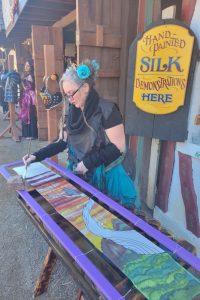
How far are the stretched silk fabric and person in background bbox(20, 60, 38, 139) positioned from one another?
4.05 meters

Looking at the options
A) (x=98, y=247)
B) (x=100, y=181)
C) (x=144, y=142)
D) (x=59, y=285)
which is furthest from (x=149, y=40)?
(x=59, y=285)

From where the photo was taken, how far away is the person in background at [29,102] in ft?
17.1

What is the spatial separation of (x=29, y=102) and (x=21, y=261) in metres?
3.79

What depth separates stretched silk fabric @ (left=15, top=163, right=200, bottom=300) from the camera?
860 mm

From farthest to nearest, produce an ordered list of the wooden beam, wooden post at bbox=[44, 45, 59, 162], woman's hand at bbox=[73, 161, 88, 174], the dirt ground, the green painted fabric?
1. the wooden beam
2. wooden post at bbox=[44, 45, 59, 162]
3. the dirt ground
4. woman's hand at bbox=[73, 161, 88, 174]
5. the green painted fabric

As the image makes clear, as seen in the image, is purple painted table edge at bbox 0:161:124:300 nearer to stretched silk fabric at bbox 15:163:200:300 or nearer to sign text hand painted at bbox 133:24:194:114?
stretched silk fabric at bbox 15:163:200:300

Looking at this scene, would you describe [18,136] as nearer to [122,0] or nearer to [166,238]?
[122,0]

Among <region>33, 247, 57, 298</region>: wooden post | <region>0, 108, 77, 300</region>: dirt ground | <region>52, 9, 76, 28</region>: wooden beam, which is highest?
<region>52, 9, 76, 28</region>: wooden beam

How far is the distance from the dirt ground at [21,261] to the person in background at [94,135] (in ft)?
2.29

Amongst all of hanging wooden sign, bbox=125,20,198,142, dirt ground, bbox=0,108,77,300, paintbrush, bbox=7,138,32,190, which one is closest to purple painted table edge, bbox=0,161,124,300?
paintbrush, bbox=7,138,32,190

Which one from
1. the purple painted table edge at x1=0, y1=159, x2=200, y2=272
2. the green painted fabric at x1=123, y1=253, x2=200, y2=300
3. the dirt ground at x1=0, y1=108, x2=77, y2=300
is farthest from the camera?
the dirt ground at x1=0, y1=108, x2=77, y2=300

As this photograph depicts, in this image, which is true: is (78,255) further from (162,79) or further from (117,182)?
(162,79)

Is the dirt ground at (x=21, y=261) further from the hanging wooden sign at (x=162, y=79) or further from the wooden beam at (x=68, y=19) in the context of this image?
the wooden beam at (x=68, y=19)

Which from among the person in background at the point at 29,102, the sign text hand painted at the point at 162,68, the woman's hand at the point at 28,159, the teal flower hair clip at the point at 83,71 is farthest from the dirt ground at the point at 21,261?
the person in background at the point at 29,102
